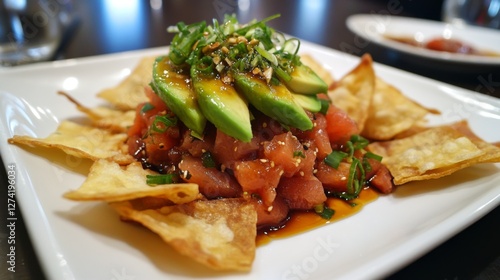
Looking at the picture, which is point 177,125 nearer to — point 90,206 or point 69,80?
point 90,206

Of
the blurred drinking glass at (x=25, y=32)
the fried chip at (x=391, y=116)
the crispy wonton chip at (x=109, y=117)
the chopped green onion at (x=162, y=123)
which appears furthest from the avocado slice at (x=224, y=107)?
the blurred drinking glass at (x=25, y=32)

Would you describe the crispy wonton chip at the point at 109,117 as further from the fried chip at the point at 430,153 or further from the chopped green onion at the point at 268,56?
the fried chip at the point at 430,153

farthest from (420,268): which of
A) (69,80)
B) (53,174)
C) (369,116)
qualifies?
(69,80)

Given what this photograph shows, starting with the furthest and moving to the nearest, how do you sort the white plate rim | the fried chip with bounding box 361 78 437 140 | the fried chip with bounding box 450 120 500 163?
the fried chip with bounding box 361 78 437 140 < the fried chip with bounding box 450 120 500 163 < the white plate rim

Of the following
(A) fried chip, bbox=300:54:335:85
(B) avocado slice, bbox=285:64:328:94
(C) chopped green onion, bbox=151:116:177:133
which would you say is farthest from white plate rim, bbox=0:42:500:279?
(A) fried chip, bbox=300:54:335:85

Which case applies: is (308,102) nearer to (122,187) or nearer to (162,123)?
(162,123)

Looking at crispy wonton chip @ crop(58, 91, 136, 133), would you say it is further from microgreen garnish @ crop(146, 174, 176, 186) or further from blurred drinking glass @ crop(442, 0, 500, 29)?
blurred drinking glass @ crop(442, 0, 500, 29)
